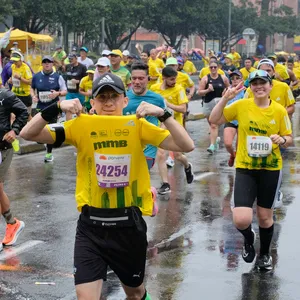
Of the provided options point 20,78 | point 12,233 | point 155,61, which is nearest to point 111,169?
point 12,233

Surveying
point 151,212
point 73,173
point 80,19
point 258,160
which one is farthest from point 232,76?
point 80,19

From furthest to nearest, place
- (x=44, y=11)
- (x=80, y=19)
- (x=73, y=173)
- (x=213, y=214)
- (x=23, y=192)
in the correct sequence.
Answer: (x=80, y=19) < (x=44, y=11) < (x=73, y=173) < (x=23, y=192) < (x=213, y=214)

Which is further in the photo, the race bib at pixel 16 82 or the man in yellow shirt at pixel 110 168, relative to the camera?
the race bib at pixel 16 82

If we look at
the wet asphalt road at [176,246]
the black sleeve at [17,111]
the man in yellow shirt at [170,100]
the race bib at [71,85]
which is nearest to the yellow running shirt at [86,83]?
the race bib at [71,85]

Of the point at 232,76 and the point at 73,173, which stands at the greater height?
the point at 232,76

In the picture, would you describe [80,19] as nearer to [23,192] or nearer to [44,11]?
[44,11]

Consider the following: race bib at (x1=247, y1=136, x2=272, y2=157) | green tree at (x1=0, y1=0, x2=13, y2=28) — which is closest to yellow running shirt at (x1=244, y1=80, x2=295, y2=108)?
race bib at (x1=247, y1=136, x2=272, y2=157)

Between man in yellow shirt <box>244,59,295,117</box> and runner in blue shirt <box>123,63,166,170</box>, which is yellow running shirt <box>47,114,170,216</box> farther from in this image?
man in yellow shirt <box>244,59,295,117</box>

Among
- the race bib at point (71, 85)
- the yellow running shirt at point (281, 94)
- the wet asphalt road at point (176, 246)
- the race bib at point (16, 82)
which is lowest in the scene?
the wet asphalt road at point (176, 246)

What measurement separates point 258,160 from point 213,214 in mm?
2769

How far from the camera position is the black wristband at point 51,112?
5242 millimetres

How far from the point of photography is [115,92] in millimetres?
5285

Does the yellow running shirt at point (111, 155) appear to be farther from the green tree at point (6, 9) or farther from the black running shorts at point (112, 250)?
the green tree at point (6, 9)

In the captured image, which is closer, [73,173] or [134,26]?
[73,173]
